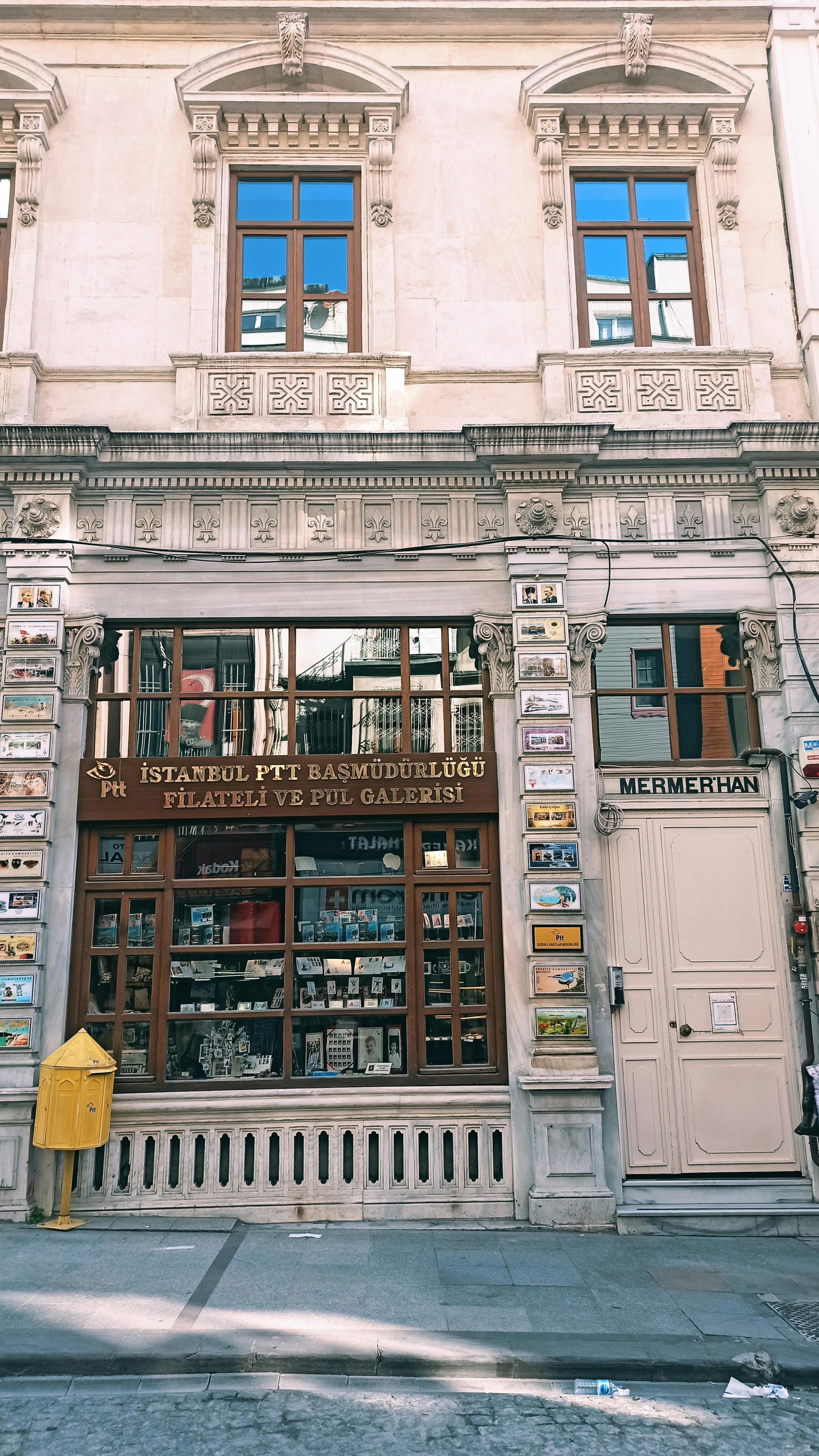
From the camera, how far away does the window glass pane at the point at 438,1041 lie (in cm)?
897

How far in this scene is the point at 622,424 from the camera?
394 inches

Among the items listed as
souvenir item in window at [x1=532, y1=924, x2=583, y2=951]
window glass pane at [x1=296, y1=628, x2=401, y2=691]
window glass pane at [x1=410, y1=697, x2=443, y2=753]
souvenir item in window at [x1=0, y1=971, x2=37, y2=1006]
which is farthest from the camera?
window glass pane at [x1=296, y1=628, x2=401, y2=691]

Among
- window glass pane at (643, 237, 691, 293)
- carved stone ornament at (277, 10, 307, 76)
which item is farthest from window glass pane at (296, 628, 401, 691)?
carved stone ornament at (277, 10, 307, 76)

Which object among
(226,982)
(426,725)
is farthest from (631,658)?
(226,982)

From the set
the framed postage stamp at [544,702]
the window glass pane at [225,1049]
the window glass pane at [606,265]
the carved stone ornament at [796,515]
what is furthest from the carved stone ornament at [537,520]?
the window glass pane at [225,1049]

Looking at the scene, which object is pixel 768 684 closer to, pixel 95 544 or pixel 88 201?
pixel 95 544

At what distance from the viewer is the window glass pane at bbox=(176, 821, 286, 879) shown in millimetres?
9258

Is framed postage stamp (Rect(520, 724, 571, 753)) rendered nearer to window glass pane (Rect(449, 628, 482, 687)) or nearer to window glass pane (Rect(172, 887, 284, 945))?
window glass pane (Rect(449, 628, 482, 687))

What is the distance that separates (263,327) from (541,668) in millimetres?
4612

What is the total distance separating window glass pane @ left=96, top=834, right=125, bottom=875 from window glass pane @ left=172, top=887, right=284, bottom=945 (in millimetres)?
601

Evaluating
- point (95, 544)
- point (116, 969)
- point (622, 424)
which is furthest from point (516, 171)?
point (116, 969)

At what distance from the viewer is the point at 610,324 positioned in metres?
10.5

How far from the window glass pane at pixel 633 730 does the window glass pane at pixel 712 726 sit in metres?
0.15

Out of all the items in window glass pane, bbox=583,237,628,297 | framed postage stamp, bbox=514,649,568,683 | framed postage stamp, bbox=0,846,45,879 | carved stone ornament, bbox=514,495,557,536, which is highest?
window glass pane, bbox=583,237,628,297
